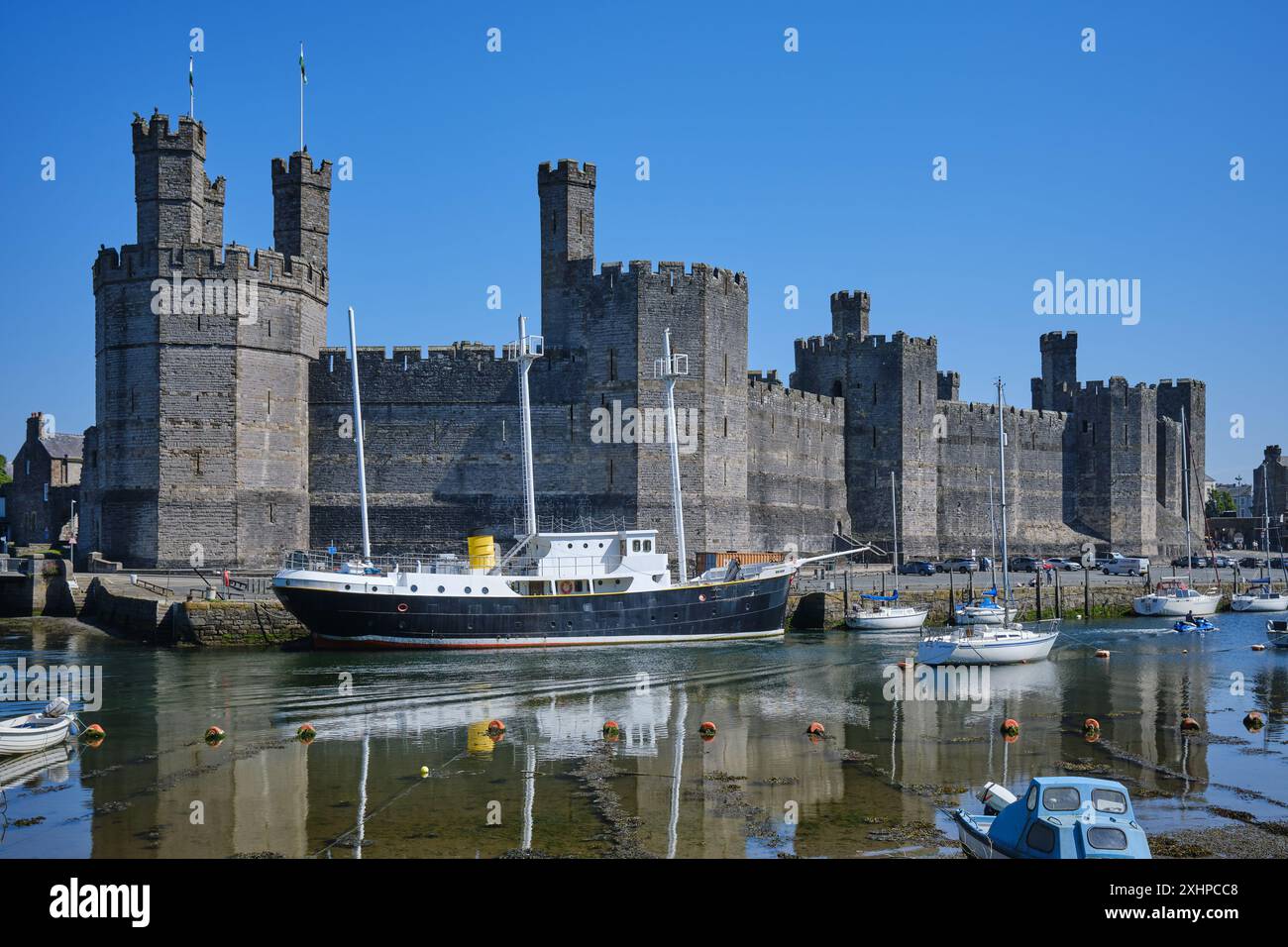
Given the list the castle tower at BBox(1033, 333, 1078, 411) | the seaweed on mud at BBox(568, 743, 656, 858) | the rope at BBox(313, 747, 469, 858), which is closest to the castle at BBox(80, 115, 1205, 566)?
the castle tower at BBox(1033, 333, 1078, 411)

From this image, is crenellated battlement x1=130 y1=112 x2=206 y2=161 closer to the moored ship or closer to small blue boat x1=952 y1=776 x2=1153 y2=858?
the moored ship

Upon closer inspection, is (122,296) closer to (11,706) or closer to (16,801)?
(11,706)

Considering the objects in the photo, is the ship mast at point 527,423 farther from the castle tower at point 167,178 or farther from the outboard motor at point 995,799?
the outboard motor at point 995,799

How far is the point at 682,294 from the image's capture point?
160 ft

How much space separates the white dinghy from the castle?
2323 centimetres

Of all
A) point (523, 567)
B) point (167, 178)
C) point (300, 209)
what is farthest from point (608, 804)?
point (300, 209)

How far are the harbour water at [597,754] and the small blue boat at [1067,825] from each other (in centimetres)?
164

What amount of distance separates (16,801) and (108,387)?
31.0m

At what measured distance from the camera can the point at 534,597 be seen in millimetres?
37250

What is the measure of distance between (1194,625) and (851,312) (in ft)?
82.0

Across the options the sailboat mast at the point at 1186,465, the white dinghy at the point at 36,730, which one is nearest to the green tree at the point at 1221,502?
the sailboat mast at the point at 1186,465

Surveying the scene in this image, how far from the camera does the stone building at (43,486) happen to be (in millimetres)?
65375

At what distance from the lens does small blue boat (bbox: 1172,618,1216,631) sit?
44.5 metres
